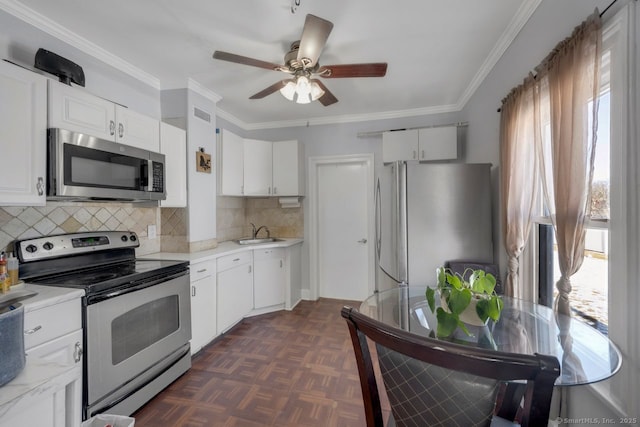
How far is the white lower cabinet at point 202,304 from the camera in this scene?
7.86 ft

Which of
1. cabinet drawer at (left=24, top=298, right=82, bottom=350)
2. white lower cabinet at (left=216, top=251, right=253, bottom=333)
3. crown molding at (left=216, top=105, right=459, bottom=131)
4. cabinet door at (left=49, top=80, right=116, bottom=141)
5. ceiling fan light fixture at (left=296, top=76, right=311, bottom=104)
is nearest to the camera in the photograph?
cabinet drawer at (left=24, top=298, right=82, bottom=350)

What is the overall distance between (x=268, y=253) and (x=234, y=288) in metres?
0.62

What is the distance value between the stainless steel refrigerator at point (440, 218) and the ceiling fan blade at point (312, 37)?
1.17m

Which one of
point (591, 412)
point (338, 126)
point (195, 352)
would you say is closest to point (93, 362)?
point (195, 352)

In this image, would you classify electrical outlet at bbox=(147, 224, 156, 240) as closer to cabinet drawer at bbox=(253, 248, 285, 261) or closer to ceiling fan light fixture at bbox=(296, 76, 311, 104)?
cabinet drawer at bbox=(253, 248, 285, 261)

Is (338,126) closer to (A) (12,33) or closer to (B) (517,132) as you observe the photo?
(B) (517,132)

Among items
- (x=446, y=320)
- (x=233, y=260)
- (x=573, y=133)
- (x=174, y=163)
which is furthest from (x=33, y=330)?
(x=573, y=133)

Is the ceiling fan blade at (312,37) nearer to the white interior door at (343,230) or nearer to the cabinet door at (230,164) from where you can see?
the cabinet door at (230,164)

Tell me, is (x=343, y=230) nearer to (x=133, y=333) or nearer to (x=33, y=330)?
(x=133, y=333)

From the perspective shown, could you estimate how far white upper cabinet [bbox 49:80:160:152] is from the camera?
1.69m

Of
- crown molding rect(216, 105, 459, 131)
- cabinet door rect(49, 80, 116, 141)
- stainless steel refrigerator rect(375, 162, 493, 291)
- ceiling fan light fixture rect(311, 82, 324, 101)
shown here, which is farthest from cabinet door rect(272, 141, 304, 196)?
cabinet door rect(49, 80, 116, 141)

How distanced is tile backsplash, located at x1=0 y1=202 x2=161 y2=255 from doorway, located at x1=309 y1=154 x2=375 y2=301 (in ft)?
6.63

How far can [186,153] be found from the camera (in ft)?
8.91

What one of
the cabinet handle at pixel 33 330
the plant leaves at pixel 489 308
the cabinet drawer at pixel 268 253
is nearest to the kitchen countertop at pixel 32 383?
the cabinet handle at pixel 33 330
